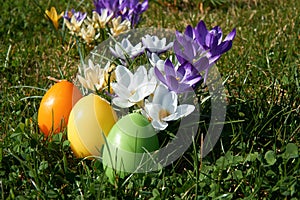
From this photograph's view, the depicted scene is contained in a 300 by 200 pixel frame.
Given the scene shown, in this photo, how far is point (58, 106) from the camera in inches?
65.4

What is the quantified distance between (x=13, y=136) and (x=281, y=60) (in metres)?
1.26

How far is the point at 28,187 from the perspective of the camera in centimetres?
152

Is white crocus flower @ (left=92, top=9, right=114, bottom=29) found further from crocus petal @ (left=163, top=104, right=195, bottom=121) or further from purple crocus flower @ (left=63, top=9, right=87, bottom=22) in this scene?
crocus petal @ (left=163, top=104, right=195, bottom=121)

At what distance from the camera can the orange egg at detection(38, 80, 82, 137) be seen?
166cm

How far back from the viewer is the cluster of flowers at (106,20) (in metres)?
2.30

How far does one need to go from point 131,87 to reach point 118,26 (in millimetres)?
761

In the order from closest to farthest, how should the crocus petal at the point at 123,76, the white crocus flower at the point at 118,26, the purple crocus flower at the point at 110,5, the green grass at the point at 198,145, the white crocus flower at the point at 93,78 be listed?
1. the green grass at the point at 198,145
2. the crocus petal at the point at 123,76
3. the white crocus flower at the point at 93,78
4. the white crocus flower at the point at 118,26
5. the purple crocus flower at the point at 110,5

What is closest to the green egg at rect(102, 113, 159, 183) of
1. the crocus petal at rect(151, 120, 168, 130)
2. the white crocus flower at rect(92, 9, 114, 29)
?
the crocus petal at rect(151, 120, 168, 130)

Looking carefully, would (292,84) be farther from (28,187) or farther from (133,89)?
(28,187)

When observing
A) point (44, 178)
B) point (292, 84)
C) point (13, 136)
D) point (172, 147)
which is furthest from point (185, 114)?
point (292, 84)

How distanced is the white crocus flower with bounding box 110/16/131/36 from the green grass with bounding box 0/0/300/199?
260 millimetres

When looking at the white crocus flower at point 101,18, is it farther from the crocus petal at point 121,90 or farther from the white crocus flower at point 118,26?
the crocus petal at point 121,90

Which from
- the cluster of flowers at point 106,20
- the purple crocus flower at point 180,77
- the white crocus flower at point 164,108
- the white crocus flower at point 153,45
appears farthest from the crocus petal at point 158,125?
the cluster of flowers at point 106,20

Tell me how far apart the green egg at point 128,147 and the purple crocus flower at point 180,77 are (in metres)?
0.12
